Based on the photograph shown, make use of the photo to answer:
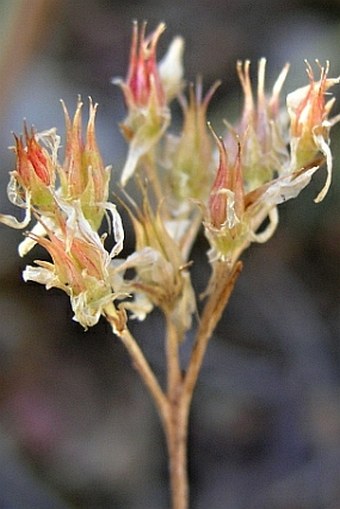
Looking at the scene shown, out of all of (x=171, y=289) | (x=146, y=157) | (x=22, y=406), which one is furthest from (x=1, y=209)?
(x=171, y=289)

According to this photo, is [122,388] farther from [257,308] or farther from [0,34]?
[0,34]

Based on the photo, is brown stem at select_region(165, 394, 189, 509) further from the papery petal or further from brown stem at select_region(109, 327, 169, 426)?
the papery petal

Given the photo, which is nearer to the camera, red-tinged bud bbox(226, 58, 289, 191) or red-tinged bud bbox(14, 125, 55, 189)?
red-tinged bud bbox(14, 125, 55, 189)

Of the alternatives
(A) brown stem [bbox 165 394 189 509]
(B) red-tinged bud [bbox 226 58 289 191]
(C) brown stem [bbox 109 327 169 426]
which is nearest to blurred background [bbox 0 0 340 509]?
(A) brown stem [bbox 165 394 189 509]

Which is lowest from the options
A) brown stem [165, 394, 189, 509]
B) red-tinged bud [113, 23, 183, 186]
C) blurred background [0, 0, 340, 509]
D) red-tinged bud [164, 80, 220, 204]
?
blurred background [0, 0, 340, 509]

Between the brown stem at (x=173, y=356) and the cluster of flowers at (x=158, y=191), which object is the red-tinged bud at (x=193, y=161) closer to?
the cluster of flowers at (x=158, y=191)

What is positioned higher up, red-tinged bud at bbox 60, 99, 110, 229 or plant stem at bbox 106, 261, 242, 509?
red-tinged bud at bbox 60, 99, 110, 229

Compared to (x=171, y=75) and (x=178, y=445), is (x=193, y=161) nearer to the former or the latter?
(x=171, y=75)

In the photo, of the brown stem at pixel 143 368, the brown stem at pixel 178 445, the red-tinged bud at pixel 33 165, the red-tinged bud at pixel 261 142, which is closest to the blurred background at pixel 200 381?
the brown stem at pixel 178 445
